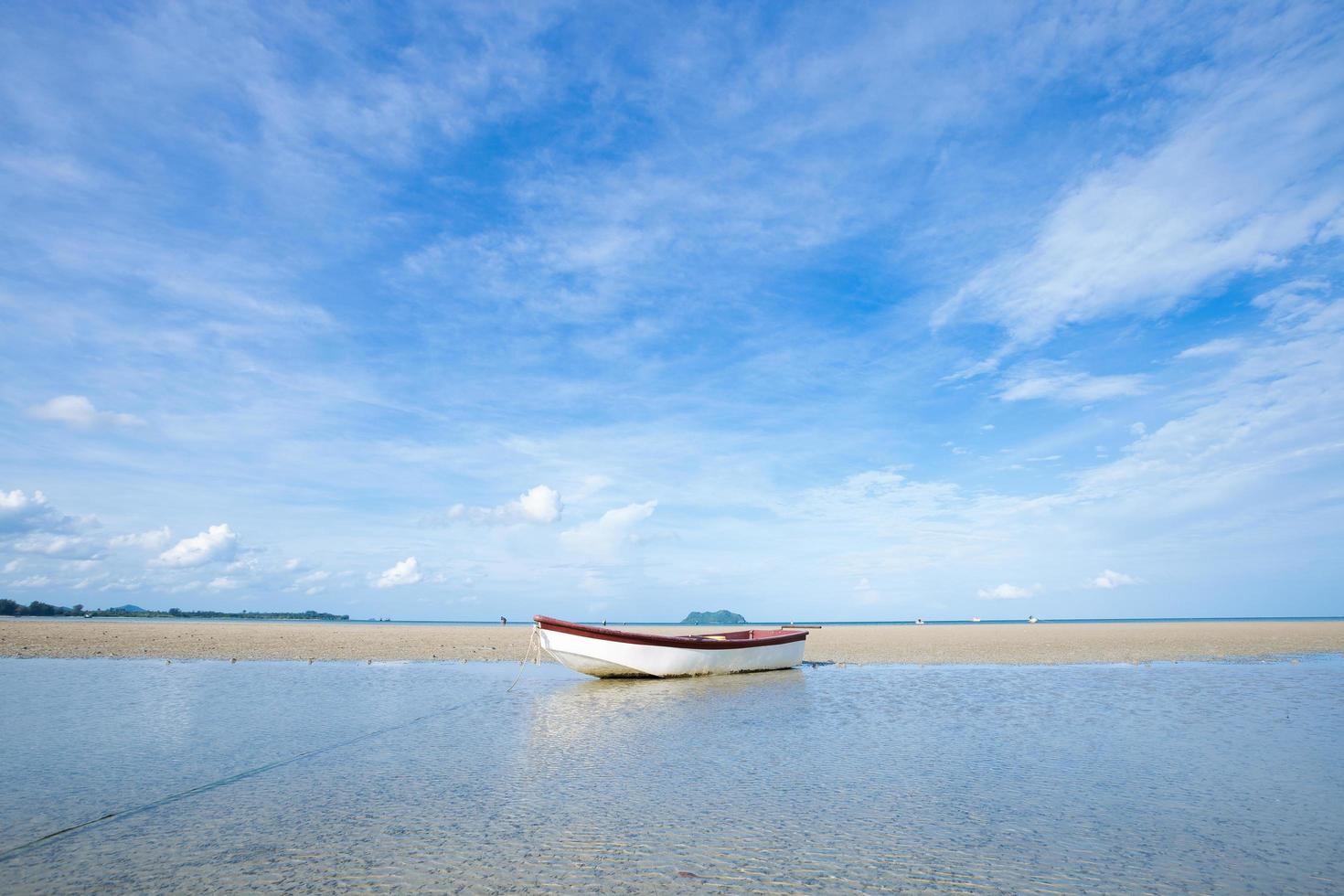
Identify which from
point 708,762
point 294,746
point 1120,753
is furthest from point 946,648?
point 294,746

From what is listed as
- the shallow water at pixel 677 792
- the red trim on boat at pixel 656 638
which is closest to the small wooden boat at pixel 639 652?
the red trim on boat at pixel 656 638

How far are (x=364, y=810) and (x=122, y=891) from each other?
302 centimetres

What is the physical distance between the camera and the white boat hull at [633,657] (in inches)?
962

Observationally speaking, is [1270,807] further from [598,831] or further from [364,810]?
[364,810]

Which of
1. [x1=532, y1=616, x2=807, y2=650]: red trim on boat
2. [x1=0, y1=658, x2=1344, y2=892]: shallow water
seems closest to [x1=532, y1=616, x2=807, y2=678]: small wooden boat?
[x1=532, y1=616, x2=807, y2=650]: red trim on boat

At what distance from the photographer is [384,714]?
57.3 ft

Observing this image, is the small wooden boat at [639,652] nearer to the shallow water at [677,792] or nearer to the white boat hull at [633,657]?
the white boat hull at [633,657]

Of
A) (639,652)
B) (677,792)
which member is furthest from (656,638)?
(677,792)

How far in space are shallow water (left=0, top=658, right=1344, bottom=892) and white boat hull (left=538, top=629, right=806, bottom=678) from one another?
→ 13.9 ft

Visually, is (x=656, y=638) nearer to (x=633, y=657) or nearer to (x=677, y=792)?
(x=633, y=657)

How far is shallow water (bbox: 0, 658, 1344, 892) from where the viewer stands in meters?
7.27

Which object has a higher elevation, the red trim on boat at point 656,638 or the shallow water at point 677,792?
the red trim on boat at point 656,638

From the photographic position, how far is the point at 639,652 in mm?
25297

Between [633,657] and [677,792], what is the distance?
1526cm
